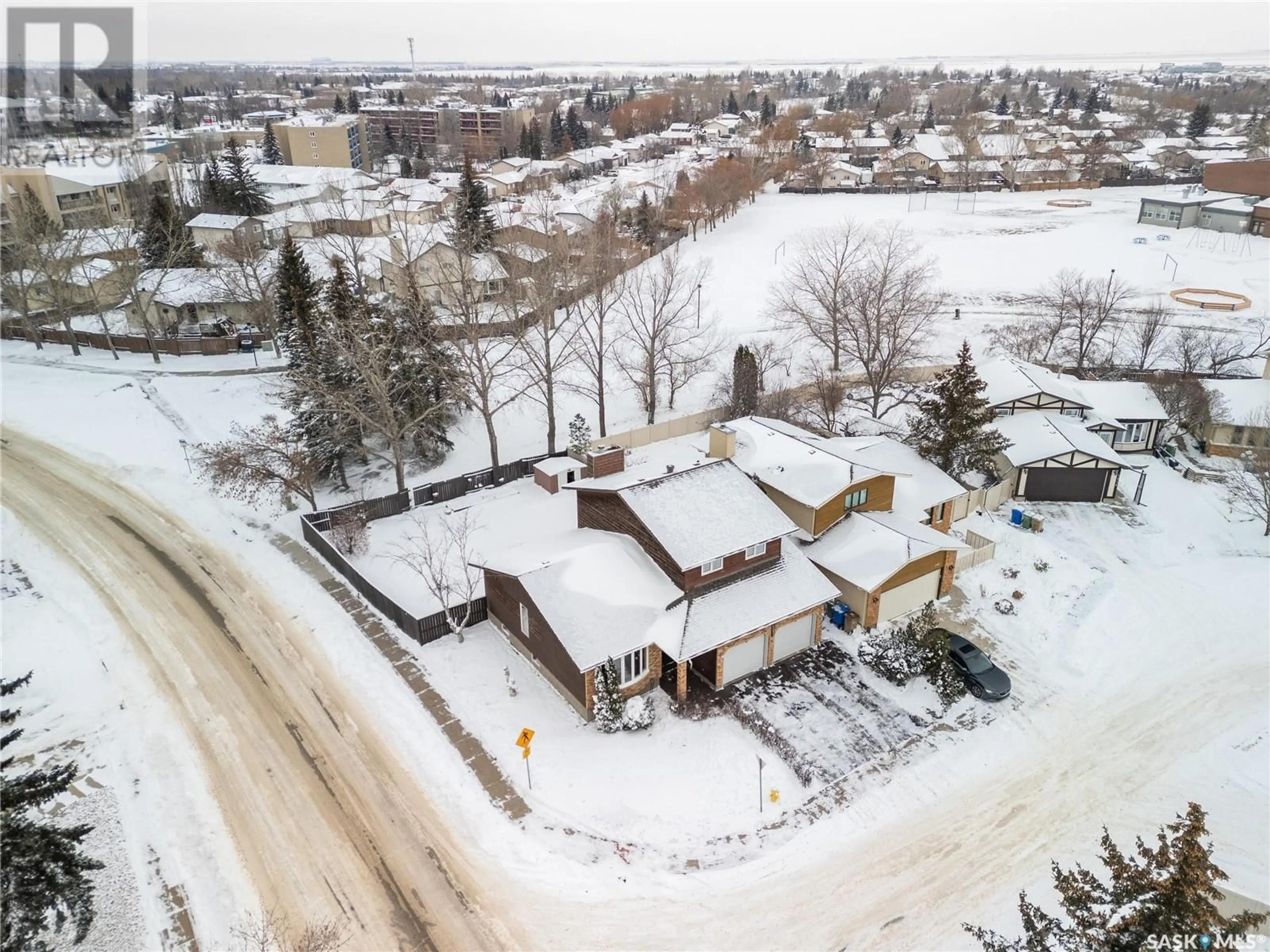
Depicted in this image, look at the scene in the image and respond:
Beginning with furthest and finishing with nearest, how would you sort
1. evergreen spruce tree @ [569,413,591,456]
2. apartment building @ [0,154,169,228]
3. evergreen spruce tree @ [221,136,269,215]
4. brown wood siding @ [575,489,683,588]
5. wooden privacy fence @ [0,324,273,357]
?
evergreen spruce tree @ [221,136,269,215]
apartment building @ [0,154,169,228]
wooden privacy fence @ [0,324,273,357]
evergreen spruce tree @ [569,413,591,456]
brown wood siding @ [575,489,683,588]

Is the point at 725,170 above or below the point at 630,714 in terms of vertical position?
above

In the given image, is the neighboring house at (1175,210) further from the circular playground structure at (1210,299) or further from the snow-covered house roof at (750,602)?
the snow-covered house roof at (750,602)

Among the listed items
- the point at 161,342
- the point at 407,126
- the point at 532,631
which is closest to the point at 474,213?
the point at 161,342

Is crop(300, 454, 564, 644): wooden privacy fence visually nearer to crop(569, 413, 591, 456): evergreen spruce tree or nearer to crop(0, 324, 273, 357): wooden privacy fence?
crop(569, 413, 591, 456): evergreen spruce tree

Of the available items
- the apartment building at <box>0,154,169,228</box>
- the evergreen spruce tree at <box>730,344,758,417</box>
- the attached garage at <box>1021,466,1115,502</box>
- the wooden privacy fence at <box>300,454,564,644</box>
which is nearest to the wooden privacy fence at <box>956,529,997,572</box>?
the attached garage at <box>1021,466,1115,502</box>

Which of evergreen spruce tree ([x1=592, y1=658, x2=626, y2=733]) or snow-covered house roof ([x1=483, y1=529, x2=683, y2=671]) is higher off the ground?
snow-covered house roof ([x1=483, y1=529, x2=683, y2=671])

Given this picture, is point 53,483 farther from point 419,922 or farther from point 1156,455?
point 1156,455

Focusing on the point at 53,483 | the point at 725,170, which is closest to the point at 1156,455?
the point at 53,483
